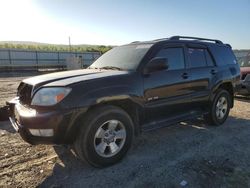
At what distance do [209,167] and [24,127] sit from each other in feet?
8.73

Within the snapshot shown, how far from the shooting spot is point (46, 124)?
310 cm

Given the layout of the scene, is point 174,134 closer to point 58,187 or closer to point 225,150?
point 225,150

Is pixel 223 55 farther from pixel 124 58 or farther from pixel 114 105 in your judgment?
pixel 114 105

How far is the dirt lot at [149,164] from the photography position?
10.4ft

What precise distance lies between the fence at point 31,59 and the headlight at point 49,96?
22381 mm

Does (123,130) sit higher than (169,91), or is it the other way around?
(169,91)

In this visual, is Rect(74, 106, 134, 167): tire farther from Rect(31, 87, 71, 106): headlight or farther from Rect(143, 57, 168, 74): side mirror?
Rect(143, 57, 168, 74): side mirror

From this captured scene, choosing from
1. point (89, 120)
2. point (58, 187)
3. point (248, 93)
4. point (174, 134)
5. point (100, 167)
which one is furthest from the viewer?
point (248, 93)

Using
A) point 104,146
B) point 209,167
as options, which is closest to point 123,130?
point 104,146

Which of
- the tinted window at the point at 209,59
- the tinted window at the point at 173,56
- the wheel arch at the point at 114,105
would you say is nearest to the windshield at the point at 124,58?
the tinted window at the point at 173,56

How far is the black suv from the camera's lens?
320cm

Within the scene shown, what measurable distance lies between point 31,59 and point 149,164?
2701 centimetres

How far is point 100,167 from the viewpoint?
3.52 metres

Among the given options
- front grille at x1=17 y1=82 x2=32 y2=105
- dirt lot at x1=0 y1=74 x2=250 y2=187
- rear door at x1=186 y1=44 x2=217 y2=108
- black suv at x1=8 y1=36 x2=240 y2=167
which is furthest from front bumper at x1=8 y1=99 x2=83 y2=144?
rear door at x1=186 y1=44 x2=217 y2=108
